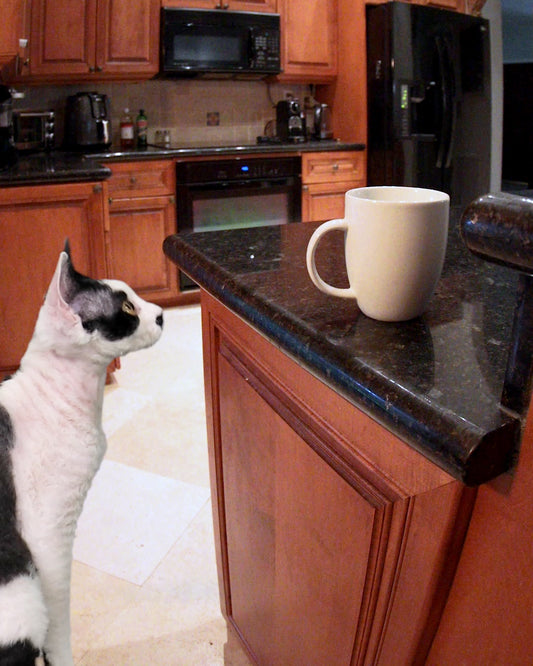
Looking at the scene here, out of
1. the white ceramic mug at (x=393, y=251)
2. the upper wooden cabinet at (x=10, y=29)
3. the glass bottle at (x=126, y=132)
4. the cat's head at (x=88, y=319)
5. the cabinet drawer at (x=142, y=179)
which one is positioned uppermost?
the upper wooden cabinet at (x=10, y=29)

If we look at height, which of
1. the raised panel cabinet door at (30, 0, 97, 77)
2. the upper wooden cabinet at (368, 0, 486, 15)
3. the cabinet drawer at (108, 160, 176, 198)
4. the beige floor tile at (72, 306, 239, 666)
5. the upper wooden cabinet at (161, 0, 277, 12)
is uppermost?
the upper wooden cabinet at (368, 0, 486, 15)

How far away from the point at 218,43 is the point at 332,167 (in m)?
1.00

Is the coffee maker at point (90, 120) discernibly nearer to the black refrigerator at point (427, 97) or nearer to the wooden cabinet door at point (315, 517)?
the black refrigerator at point (427, 97)

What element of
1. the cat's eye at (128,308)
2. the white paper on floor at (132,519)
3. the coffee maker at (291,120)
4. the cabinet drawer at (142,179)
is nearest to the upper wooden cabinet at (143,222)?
the cabinet drawer at (142,179)

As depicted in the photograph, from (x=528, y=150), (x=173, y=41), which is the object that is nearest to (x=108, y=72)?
(x=173, y=41)

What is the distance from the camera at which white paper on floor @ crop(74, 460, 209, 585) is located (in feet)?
5.72

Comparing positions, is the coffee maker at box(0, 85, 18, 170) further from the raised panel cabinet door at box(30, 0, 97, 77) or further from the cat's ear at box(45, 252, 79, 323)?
the cat's ear at box(45, 252, 79, 323)

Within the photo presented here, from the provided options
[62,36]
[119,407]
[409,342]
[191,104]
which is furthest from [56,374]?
[191,104]

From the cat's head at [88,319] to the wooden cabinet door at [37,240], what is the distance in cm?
146

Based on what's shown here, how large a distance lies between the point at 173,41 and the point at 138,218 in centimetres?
104

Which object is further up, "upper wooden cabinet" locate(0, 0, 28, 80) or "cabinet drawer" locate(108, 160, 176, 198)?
"upper wooden cabinet" locate(0, 0, 28, 80)

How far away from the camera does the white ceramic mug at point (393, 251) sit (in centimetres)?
66

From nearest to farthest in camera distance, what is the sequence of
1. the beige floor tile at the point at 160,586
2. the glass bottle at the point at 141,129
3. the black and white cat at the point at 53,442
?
the black and white cat at the point at 53,442, the beige floor tile at the point at 160,586, the glass bottle at the point at 141,129

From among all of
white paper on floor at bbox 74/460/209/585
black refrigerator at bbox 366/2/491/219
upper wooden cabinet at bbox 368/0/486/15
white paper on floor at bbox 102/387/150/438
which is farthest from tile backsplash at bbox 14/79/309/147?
white paper on floor at bbox 74/460/209/585
